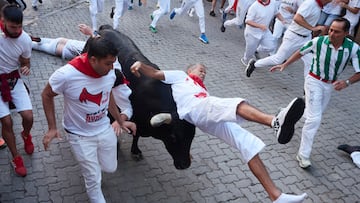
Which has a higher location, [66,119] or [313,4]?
[313,4]

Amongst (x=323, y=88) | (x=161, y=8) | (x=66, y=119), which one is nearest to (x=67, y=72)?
(x=66, y=119)

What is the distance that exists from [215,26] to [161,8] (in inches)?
83.3

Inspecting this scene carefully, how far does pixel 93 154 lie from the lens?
11.7 feet

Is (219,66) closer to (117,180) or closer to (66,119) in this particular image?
(117,180)

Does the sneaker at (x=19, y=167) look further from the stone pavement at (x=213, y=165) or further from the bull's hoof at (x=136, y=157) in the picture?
the bull's hoof at (x=136, y=157)

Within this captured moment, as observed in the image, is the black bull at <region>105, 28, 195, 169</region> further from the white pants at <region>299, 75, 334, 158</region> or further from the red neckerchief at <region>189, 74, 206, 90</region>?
the white pants at <region>299, 75, 334, 158</region>

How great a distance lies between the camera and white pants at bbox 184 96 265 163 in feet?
12.3

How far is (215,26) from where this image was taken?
37.9ft

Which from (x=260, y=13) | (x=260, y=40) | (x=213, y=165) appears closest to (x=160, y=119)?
(x=213, y=165)

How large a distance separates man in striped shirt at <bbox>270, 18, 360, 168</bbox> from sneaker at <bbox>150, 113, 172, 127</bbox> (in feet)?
7.29

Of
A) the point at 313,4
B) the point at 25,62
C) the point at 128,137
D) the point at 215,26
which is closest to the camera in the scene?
the point at 25,62

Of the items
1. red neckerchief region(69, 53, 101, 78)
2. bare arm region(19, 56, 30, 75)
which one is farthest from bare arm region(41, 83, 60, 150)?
bare arm region(19, 56, 30, 75)

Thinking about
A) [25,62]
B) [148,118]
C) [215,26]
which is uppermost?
[25,62]

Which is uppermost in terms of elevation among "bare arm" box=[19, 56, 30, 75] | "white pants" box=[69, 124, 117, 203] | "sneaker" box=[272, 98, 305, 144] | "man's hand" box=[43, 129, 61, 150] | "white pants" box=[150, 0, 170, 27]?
"sneaker" box=[272, 98, 305, 144]
